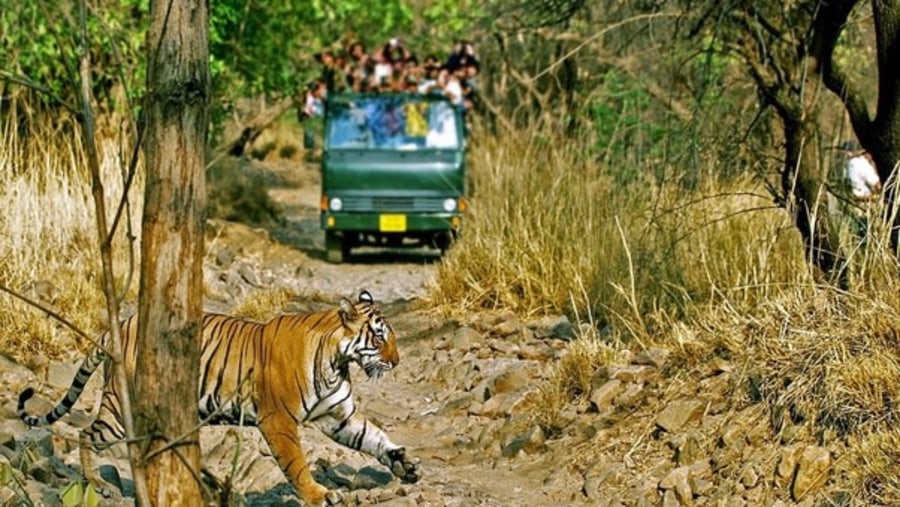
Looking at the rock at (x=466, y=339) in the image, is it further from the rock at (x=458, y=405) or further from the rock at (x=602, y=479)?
the rock at (x=602, y=479)

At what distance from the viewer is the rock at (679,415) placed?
8577mm

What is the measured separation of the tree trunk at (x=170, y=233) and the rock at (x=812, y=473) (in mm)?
3304

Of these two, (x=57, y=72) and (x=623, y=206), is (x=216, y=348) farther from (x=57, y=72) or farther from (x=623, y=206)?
(x=57, y=72)

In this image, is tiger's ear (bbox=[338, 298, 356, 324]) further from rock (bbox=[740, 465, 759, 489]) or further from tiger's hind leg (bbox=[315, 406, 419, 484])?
rock (bbox=[740, 465, 759, 489])

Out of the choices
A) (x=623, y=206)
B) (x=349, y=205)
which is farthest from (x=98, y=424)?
(x=349, y=205)

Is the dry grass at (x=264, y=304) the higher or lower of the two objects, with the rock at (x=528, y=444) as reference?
higher

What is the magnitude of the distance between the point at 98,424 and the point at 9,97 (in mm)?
8671

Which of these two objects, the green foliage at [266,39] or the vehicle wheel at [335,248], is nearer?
the green foliage at [266,39]

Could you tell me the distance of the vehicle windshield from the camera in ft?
70.1

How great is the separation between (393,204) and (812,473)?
14.0m

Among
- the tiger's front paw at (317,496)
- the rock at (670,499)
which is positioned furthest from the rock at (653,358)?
the tiger's front paw at (317,496)

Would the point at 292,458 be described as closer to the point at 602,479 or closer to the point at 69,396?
the point at 69,396

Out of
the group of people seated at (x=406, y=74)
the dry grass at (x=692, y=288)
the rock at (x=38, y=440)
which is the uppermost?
the group of people seated at (x=406, y=74)

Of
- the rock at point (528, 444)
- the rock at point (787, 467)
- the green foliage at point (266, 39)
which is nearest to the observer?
the rock at point (787, 467)
